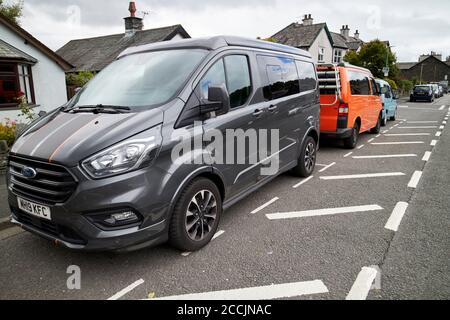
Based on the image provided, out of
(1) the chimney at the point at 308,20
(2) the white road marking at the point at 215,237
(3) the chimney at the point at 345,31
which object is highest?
(3) the chimney at the point at 345,31

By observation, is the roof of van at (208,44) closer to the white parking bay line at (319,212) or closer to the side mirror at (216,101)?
the side mirror at (216,101)

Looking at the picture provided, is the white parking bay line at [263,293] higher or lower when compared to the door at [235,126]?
lower

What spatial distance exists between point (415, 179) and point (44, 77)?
14.9 m

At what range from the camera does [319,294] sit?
2662 mm

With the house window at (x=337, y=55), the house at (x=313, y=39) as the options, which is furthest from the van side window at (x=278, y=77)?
the house window at (x=337, y=55)

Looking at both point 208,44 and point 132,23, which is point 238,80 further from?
point 132,23

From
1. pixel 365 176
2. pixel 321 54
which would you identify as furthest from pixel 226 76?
pixel 321 54

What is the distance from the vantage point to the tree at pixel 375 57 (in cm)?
3170

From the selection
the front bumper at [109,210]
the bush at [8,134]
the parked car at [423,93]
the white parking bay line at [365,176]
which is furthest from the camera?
the parked car at [423,93]

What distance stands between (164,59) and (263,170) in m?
1.99

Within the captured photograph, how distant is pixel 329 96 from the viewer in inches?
307
